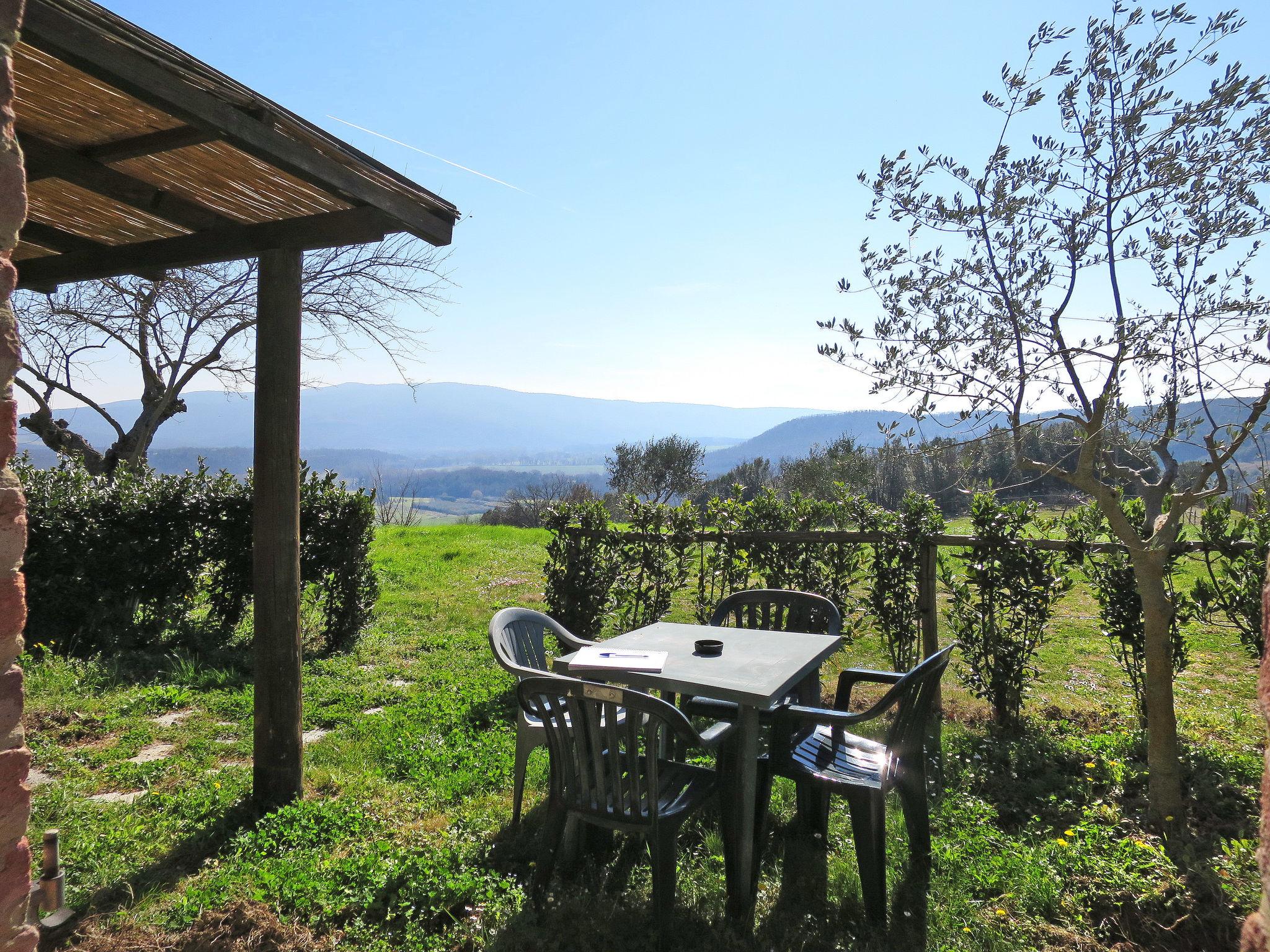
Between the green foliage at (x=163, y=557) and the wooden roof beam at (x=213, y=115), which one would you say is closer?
the wooden roof beam at (x=213, y=115)

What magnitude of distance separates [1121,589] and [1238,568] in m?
0.62

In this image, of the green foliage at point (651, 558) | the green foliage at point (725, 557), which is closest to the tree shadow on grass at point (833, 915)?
the green foliage at point (725, 557)

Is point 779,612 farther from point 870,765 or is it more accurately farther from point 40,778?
point 40,778

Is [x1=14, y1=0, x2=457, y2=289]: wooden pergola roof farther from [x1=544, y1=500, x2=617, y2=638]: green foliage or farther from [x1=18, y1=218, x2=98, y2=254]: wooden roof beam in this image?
[x1=544, y1=500, x2=617, y2=638]: green foliage

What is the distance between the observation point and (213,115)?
258cm

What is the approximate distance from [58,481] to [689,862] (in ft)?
21.1

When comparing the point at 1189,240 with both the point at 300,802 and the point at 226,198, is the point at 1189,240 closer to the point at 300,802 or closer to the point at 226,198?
the point at 226,198

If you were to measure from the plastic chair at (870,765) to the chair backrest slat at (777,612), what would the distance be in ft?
3.40

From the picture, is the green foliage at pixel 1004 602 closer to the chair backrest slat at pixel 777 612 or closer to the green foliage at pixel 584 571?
the chair backrest slat at pixel 777 612

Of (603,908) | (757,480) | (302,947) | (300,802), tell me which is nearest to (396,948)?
(302,947)

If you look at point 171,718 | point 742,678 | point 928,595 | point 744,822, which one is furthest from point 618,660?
point 171,718

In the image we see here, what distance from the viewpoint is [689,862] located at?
3289 mm

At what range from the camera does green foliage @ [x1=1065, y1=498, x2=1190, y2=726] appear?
4656mm

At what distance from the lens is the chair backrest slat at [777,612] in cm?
466
